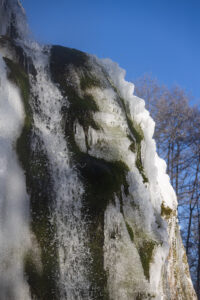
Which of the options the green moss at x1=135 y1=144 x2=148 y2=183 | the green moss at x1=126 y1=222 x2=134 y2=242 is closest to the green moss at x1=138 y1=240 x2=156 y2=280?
the green moss at x1=126 y1=222 x2=134 y2=242

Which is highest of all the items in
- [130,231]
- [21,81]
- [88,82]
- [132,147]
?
[88,82]

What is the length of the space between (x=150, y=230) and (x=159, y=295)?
827 millimetres

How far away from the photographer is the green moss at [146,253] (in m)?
3.68

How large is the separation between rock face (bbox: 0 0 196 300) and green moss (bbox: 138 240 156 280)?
1 cm

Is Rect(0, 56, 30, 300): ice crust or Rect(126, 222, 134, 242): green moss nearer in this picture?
Rect(0, 56, 30, 300): ice crust

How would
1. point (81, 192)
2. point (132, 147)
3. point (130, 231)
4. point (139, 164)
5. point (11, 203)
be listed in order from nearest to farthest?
point (11, 203)
point (81, 192)
point (130, 231)
point (132, 147)
point (139, 164)

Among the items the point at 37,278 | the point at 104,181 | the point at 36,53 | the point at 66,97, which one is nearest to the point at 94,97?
the point at 66,97

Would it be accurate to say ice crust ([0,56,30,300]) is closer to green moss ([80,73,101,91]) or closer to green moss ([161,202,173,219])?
green moss ([80,73,101,91])

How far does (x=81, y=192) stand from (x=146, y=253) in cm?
120

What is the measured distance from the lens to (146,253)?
149 inches

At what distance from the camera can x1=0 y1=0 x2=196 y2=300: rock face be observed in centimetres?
311

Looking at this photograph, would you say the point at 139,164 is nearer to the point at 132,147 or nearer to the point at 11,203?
the point at 132,147

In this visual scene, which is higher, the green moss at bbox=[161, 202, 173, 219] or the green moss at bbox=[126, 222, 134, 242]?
the green moss at bbox=[161, 202, 173, 219]

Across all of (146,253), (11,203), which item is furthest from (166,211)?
(11,203)
